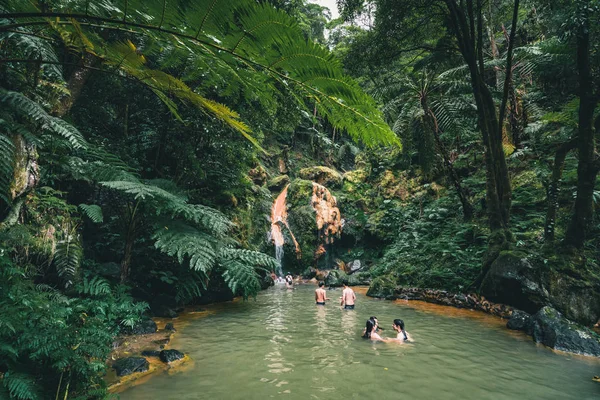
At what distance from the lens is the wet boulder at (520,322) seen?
5.68 meters

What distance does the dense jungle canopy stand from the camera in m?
1.33

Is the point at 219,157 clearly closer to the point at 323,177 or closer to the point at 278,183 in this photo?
the point at 278,183

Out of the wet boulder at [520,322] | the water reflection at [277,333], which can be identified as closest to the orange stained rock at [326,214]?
the water reflection at [277,333]

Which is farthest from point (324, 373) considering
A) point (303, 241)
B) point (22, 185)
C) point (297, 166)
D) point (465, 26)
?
point (297, 166)

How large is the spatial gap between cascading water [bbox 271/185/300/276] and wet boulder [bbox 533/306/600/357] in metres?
10.8

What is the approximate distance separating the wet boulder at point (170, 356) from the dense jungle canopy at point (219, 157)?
973 mm

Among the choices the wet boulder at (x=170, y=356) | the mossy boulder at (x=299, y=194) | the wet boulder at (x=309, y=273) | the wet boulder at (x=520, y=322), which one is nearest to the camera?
the wet boulder at (x=170, y=356)

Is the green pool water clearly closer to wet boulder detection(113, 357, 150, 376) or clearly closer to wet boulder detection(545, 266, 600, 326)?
wet boulder detection(113, 357, 150, 376)

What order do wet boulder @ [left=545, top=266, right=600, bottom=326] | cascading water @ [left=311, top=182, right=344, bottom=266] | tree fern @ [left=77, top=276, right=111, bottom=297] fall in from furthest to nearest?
cascading water @ [left=311, top=182, right=344, bottom=266]
wet boulder @ [left=545, top=266, right=600, bottom=326]
tree fern @ [left=77, top=276, right=111, bottom=297]

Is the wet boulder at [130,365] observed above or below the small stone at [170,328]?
above

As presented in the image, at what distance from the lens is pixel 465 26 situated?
777 cm

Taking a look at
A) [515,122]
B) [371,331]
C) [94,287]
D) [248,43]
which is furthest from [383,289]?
[248,43]

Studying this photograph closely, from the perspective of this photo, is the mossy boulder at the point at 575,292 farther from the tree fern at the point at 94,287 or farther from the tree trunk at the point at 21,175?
the tree trunk at the point at 21,175

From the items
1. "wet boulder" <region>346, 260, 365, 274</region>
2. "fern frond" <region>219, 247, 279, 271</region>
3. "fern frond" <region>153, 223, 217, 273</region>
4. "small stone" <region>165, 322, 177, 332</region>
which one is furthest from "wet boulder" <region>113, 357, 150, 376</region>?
"wet boulder" <region>346, 260, 365, 274</region>
